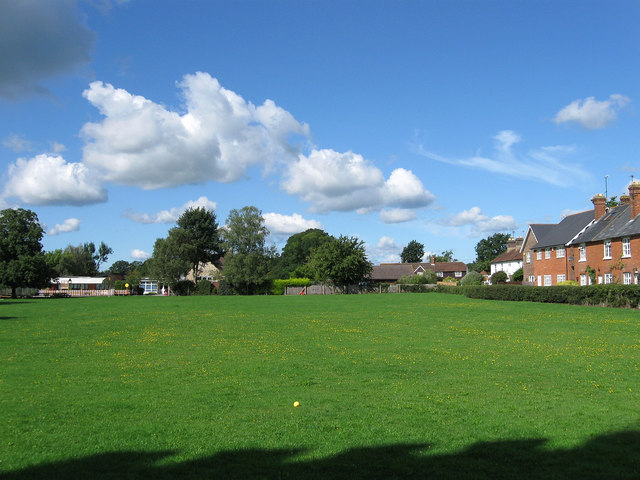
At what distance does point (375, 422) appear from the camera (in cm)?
851

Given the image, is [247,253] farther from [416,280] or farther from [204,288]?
[416,280]

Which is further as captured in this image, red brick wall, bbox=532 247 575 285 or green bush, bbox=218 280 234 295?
green bush, bbox=218 280 234 295

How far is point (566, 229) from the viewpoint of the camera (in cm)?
5916

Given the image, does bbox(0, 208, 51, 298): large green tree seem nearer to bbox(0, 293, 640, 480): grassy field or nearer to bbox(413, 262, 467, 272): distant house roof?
bbox(0, 293, 640, 480): grassy field

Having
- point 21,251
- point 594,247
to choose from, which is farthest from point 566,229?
point 21,251

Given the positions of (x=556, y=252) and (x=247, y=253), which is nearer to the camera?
(x=556, y=252)

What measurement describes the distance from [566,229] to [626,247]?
12513mm

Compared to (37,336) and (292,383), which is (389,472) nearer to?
(292,383)

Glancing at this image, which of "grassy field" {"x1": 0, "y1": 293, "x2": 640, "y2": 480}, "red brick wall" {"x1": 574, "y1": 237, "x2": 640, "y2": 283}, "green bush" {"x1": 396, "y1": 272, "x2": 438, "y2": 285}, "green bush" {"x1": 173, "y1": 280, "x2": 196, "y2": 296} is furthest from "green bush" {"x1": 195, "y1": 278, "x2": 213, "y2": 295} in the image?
"grassy field" {"x1": 0, "y1": 293, "x2": 640, "y2": 480}

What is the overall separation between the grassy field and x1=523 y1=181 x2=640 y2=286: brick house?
106 ft

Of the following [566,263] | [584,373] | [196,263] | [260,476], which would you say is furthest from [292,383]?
[196,263]

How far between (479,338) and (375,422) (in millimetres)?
11705

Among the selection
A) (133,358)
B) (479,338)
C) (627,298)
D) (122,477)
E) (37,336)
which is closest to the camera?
(122,477)

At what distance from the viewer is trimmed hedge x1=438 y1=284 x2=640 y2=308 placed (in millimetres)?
34656
